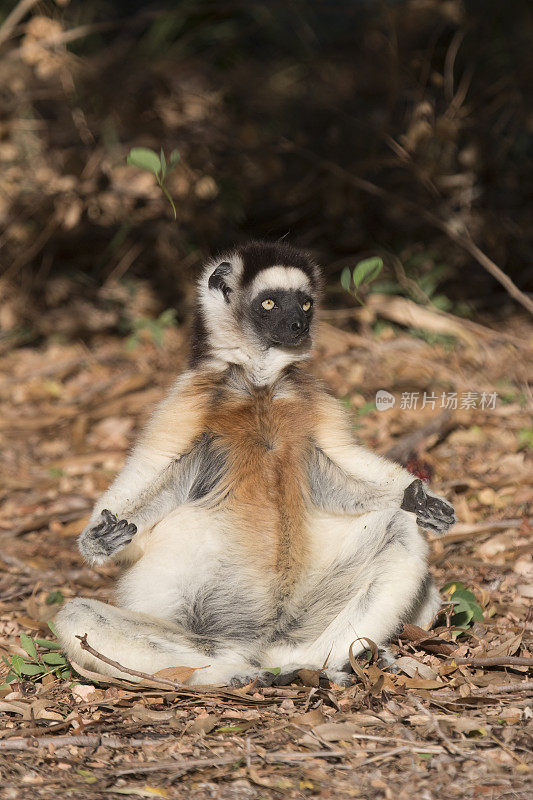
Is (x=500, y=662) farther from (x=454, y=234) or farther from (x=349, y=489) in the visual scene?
(x=454, y=234)

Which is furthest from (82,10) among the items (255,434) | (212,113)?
(255,434)

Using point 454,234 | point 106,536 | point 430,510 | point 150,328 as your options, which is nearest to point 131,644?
point 106,536

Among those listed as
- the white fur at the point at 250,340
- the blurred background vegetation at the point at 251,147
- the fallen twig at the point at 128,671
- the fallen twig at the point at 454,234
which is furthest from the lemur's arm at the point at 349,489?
the blurred background vegetation at the point at 251,147

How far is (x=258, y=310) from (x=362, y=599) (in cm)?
158

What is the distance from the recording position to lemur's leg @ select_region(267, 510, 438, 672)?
407cm

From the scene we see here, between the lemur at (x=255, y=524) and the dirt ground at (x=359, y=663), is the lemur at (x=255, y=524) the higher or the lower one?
the higher one

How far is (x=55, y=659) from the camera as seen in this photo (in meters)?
4.32

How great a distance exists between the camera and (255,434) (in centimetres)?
450

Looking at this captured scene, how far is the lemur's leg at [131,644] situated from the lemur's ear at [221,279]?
178cm

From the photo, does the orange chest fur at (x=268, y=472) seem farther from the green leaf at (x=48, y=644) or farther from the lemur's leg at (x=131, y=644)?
the green leaf at (x=48, y=644)

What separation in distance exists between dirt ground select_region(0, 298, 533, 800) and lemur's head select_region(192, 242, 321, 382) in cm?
144

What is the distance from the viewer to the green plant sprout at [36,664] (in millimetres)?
4273

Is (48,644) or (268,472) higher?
(268,472)

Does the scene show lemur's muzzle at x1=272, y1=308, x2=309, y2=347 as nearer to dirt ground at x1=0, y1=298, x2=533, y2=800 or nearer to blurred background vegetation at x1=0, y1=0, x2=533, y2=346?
dirt ground at x1=0, y1=298, x2=533, y2=800
